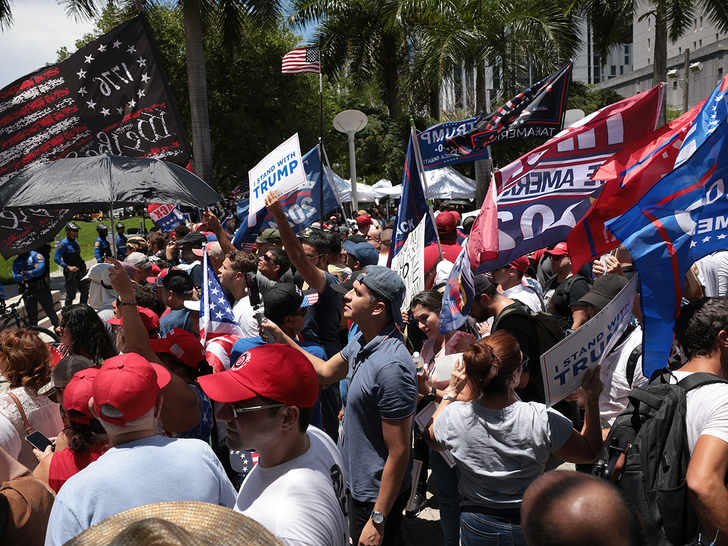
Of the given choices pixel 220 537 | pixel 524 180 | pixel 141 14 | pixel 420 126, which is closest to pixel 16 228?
pixel 141 14

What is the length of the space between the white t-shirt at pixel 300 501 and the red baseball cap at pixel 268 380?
0.22m

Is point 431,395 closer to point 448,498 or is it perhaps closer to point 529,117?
point 448,498

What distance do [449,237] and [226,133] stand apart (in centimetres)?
2251

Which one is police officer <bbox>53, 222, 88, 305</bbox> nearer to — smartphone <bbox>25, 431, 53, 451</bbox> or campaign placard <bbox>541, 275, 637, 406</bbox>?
smartphone <bbox>25, 431, 53, 451</bbox>

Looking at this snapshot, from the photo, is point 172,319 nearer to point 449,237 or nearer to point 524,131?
point 449,237

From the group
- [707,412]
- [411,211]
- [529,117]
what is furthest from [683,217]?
[529,117]

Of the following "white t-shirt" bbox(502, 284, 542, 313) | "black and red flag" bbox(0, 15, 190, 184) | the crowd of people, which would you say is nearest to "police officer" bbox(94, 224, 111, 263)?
"black and red flag" bbox(0, 15, 190, 184)

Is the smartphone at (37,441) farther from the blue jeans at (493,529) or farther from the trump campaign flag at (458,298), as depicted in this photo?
the trump campaign flag at (458,298)

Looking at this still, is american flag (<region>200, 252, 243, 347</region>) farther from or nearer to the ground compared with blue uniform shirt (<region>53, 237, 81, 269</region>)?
farther from the ground

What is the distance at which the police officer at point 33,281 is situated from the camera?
1012cm

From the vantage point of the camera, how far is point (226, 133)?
87.9 feet

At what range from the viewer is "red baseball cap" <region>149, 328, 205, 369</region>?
134 inches

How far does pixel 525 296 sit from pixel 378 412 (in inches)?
81.7

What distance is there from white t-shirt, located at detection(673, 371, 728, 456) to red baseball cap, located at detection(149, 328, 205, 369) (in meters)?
2.58
